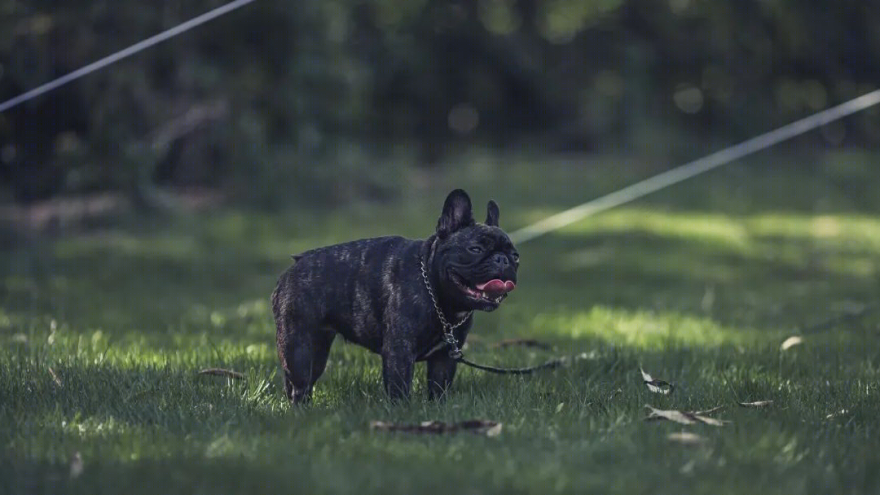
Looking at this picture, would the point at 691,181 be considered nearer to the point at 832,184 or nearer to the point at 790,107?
the point at 832,184

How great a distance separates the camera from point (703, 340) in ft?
25.1

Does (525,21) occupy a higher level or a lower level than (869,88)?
higher

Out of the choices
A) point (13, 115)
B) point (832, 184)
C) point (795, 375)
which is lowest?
point (795, 375)

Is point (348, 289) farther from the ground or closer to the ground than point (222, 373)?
farther from the ground

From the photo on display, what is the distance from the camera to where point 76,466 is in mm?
4070

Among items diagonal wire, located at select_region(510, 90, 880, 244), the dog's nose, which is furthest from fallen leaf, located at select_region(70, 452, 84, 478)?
diagonal wire, located at select_region(510, 90, 880, 244)

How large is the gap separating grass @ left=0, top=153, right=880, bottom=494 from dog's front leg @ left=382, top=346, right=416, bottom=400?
77mm

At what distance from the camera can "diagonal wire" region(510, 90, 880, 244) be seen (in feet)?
42.7

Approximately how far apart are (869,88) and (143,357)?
1659 cm

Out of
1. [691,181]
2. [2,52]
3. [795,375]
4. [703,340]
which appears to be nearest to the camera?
[795,375]

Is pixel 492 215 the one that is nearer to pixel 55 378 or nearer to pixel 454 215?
pixel 454 215

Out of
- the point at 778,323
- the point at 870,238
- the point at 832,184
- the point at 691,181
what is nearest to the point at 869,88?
the point at 832,184

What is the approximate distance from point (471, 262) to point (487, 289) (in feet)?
0.42

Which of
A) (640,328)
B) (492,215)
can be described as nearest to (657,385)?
(492,215)
